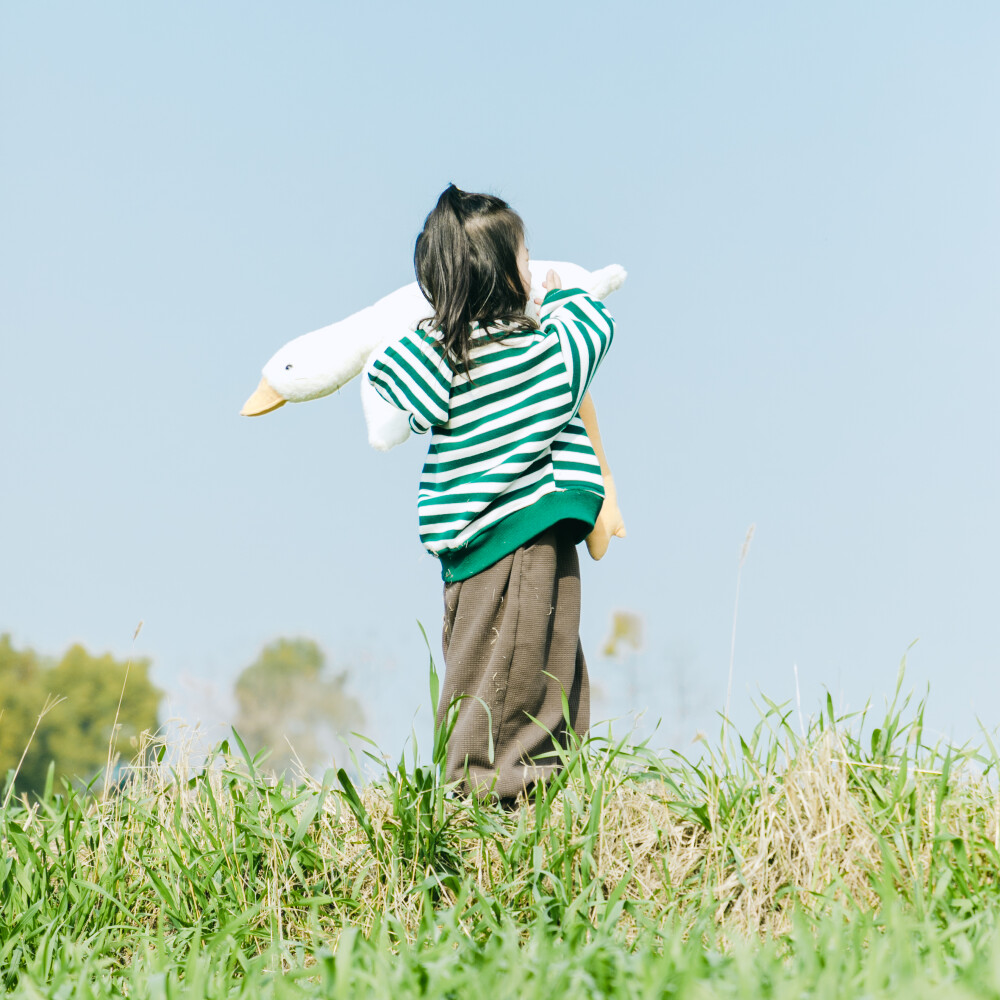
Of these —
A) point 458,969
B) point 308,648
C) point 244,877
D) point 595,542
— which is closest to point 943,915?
point 458,969

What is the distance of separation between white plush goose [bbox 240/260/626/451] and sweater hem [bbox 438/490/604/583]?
0.50 meters

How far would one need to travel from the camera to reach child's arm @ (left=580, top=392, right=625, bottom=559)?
132 inches

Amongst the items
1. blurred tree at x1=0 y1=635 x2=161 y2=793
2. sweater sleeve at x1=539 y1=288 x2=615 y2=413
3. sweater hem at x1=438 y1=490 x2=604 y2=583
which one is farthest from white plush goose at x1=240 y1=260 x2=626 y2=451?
blurred tree at x1=0 y1=635 x2=161 y2=793

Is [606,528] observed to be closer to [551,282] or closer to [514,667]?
[514,667]

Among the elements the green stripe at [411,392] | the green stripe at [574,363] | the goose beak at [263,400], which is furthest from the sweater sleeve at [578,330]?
the goose beak at [263,400]

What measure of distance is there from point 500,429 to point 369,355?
62cm

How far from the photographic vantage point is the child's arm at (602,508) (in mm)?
3344

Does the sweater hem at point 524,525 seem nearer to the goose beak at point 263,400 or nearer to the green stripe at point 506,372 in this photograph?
the green stripe at point 506,372

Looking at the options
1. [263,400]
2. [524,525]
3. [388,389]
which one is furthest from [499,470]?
[263,400]

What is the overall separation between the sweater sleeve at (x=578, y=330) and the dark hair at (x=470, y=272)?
87 millimetres

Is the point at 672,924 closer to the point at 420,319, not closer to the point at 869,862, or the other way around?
the point at 869,862

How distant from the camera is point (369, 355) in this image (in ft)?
11.5

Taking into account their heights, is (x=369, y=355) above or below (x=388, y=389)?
above

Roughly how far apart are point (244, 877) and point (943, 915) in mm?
1751
